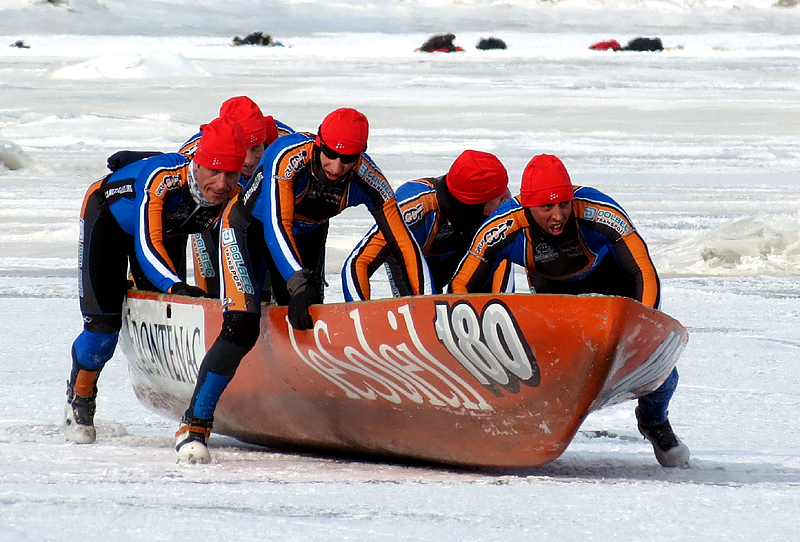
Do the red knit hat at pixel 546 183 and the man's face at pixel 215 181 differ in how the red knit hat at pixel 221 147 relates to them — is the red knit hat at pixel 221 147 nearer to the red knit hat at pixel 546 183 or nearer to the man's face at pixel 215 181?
the man's face at pixel 215 181

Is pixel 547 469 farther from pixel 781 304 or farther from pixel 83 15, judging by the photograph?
pixel 83 15

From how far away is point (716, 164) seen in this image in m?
18.9

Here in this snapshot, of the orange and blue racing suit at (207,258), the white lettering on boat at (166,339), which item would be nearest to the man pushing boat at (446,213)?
the orange and blue racing suit at (207,258)

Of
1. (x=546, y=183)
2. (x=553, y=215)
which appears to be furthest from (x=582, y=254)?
(x=546, y=183)

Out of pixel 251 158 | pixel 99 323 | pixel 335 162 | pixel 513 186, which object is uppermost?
pixel 335 162

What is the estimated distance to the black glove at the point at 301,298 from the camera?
5.35 m

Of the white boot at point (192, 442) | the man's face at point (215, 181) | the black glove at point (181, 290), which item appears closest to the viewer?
the white boot at point (192, 442)

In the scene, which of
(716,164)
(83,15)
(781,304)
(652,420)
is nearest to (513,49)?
(83,15)

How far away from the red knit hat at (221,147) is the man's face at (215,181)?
4 cm

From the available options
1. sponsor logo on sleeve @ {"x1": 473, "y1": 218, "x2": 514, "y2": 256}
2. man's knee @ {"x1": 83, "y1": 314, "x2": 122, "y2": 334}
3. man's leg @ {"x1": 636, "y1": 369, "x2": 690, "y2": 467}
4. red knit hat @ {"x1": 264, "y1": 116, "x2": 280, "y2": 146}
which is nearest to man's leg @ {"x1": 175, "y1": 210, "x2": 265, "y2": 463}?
man's knee @ {"x1": 83, "y1": 314, "x2": 122, "y2": 334}

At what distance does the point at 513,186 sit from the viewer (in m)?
16.0

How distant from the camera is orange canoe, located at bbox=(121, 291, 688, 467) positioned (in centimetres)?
474

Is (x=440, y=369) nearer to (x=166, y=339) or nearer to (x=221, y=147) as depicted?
(x=221, y=147)

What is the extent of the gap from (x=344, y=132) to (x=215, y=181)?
65cm
